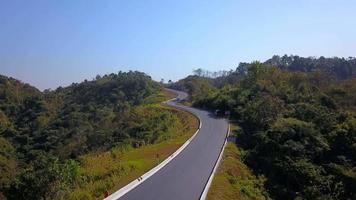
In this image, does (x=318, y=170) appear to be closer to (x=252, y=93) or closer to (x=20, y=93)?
(x=252, y=93)

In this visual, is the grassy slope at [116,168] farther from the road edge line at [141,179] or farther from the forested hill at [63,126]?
the forested hill at [63,126]

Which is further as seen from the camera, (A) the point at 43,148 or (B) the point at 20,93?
(B) the point at 20,93

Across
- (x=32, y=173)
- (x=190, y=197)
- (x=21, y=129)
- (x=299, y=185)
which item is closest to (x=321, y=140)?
(x=299, y=185)

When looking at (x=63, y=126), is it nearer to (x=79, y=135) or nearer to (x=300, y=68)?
(x=79, y=135)

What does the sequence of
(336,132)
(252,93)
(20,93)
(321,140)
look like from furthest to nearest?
(20,93) < (252,93) < (336,132) < (321,140)

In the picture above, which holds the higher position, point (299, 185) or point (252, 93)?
point (252, 93)

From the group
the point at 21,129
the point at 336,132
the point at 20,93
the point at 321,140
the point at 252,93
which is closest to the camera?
the point at 321,140

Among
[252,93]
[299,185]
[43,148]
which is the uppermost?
[252,93]
